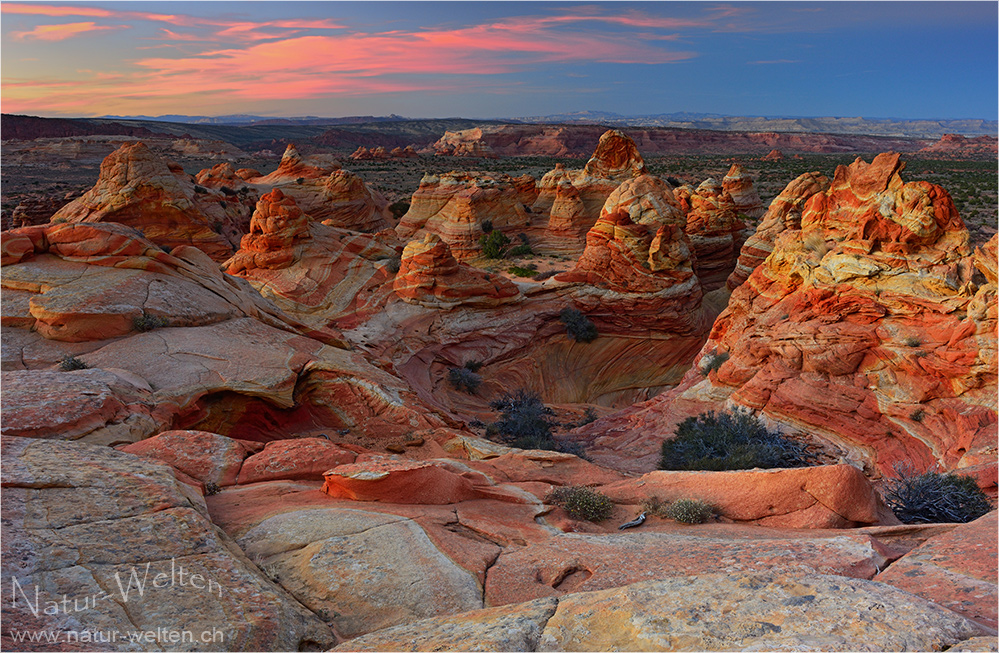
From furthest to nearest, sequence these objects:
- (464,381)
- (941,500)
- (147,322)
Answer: (464,381) → (147,322) → (941,500)

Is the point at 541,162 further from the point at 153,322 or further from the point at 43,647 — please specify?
the point at 43,647

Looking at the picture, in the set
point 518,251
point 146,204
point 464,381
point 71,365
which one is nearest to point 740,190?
point 518,251

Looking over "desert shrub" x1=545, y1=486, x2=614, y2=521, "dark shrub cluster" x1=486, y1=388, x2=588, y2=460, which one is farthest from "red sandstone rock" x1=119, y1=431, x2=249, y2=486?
"dark shrub cluster" x1=486, y1=388, x2=588, y2=460

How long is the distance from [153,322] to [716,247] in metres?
31.3

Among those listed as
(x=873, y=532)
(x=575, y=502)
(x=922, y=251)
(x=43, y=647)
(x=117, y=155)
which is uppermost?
(x=117, y=155)

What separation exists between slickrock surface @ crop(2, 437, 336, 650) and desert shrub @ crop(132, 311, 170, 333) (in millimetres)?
7484

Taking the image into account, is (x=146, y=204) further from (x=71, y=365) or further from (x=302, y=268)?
(x=71, y=365)

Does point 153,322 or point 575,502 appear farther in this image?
point 153,322

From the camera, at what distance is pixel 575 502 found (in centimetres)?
883

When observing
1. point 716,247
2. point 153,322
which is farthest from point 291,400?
point 716,247

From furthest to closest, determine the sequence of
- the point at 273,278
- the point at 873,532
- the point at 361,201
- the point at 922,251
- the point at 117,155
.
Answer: the point at 361,201 → the point at 117,155 → the point at 273,278 → the point at 922,251 → the point at 873,532

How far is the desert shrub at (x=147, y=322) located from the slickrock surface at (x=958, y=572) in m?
15.3

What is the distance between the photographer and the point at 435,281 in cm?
2455

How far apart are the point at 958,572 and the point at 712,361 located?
49.0 ft
